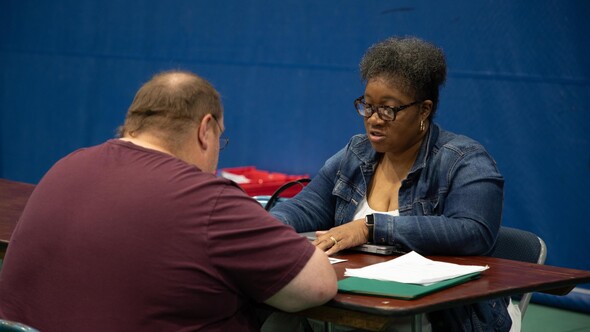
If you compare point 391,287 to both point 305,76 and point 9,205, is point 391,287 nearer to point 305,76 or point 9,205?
point 9,205

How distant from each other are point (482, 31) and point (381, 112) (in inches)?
75.2

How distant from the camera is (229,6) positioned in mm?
6258

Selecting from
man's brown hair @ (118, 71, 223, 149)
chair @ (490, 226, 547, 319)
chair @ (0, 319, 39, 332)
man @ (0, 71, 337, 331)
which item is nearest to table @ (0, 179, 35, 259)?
man @ (0, 71, 337, 331)

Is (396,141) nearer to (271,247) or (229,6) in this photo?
(271,247)

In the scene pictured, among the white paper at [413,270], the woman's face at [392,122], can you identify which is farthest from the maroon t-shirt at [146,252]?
the woman's face at [392,122]

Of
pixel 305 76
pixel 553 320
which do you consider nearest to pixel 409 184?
pixel 553 320

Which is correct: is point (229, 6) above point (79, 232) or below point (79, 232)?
above

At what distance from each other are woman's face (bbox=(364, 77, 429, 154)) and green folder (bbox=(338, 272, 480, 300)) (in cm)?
84

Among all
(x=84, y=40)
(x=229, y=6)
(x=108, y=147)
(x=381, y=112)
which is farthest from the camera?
(x=84, y=40)

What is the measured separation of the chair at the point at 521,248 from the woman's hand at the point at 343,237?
1.78 feet

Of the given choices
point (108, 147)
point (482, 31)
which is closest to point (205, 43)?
point (482, 31)

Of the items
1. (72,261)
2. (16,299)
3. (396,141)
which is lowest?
(16,299)

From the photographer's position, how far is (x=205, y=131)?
2385 mm

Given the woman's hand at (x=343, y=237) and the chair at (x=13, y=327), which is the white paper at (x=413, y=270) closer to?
the woman's hand at (x=343, y=237)
